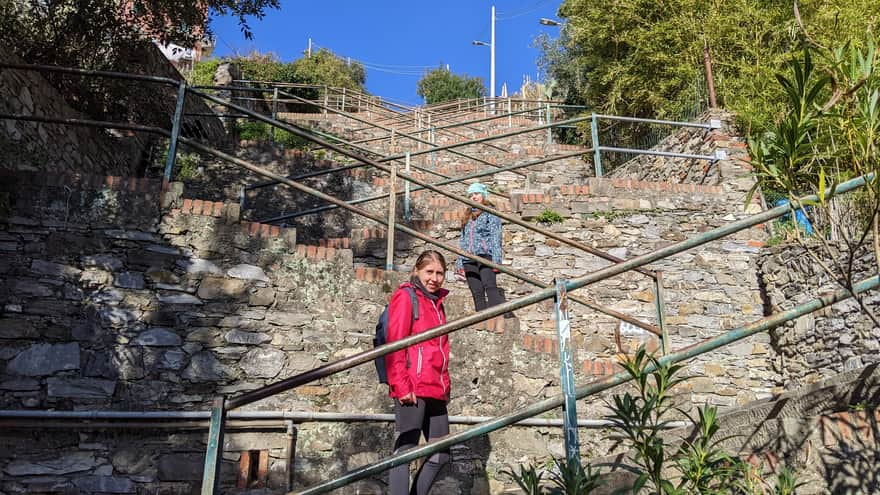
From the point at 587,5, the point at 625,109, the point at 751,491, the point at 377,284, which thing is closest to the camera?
the point at 751,491

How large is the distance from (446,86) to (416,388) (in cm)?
2554

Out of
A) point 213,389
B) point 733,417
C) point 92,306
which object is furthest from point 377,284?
point 733,417

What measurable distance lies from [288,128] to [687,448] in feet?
11.6

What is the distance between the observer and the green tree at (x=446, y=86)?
2733 cm

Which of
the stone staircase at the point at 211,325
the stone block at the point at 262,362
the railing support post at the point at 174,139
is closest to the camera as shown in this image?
the stone staircase at the point at 211,325

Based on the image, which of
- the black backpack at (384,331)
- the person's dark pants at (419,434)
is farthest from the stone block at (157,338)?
the person's dark pants at (419,434)

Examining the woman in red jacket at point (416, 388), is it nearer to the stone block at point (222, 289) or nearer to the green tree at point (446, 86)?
the stone block at point (222, 289)

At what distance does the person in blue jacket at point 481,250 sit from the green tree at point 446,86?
2167cm

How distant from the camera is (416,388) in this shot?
10.4 feet

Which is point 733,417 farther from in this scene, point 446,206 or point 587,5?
point 587,5

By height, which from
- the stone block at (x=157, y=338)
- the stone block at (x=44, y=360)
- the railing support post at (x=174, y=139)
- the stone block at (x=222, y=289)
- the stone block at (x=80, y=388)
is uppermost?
the railing support post at (x=174, y=139)

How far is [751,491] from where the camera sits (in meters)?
2.01

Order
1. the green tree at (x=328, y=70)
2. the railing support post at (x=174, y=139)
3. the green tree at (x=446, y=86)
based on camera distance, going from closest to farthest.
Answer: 1. the railing support post at (x=174, y=139)
2. the green tree at (x=328, y=70)
3. the green tree at (x=446, y=86)

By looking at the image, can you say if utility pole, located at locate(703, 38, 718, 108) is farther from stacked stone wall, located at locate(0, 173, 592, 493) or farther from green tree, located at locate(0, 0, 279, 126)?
stacked stone wall, located at locate(0, 173, 592, 493)
